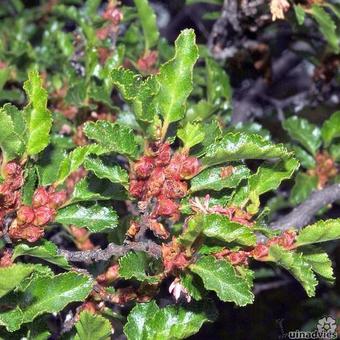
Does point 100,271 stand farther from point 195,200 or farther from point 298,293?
point 298,293

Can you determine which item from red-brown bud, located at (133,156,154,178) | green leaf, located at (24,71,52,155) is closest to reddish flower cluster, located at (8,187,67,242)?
green leaf, located at (24,71,52,155)

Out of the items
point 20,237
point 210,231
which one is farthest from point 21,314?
point 210,231

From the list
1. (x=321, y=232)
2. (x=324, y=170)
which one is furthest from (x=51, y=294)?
(x=324, y=170)

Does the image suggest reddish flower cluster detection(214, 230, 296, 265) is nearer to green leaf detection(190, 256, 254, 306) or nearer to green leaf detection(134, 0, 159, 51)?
green leaf detection(190, 256, 254, 306)

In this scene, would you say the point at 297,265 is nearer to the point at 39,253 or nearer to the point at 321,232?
the point at 321,232

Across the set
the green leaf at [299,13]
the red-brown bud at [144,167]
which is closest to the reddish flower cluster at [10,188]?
the red-brown bud at [144,167]
